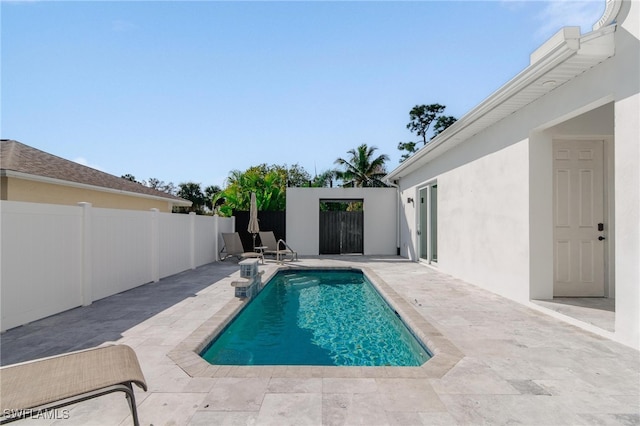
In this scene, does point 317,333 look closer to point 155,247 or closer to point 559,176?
A: point 155,247

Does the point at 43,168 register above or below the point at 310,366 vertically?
above

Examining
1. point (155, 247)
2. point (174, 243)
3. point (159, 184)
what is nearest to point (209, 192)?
point (159, 184)

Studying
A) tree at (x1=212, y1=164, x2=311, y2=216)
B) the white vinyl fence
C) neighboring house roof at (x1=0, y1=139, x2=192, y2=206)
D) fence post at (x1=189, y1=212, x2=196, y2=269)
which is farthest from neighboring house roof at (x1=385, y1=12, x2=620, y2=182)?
tree at (x1=212, y1=164, x2=311, y2=216)

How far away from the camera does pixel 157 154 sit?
23812mm

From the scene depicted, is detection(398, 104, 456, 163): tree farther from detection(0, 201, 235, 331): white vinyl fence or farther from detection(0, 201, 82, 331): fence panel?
detection(0, 201, 82, 331): fence panel

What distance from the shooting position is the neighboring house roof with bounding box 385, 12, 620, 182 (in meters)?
3.96

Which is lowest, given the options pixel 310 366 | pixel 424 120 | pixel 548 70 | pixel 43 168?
pixel 310 366

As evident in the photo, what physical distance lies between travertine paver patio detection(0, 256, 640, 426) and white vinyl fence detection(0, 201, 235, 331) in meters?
0.46

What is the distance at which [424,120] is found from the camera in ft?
103

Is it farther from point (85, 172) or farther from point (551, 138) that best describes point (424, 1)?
point (85, 172)

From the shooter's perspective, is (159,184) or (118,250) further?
(159,184)

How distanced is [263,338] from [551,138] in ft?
19.2

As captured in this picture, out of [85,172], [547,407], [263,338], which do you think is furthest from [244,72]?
[547,407]

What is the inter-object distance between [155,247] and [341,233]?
9045 millimetres
